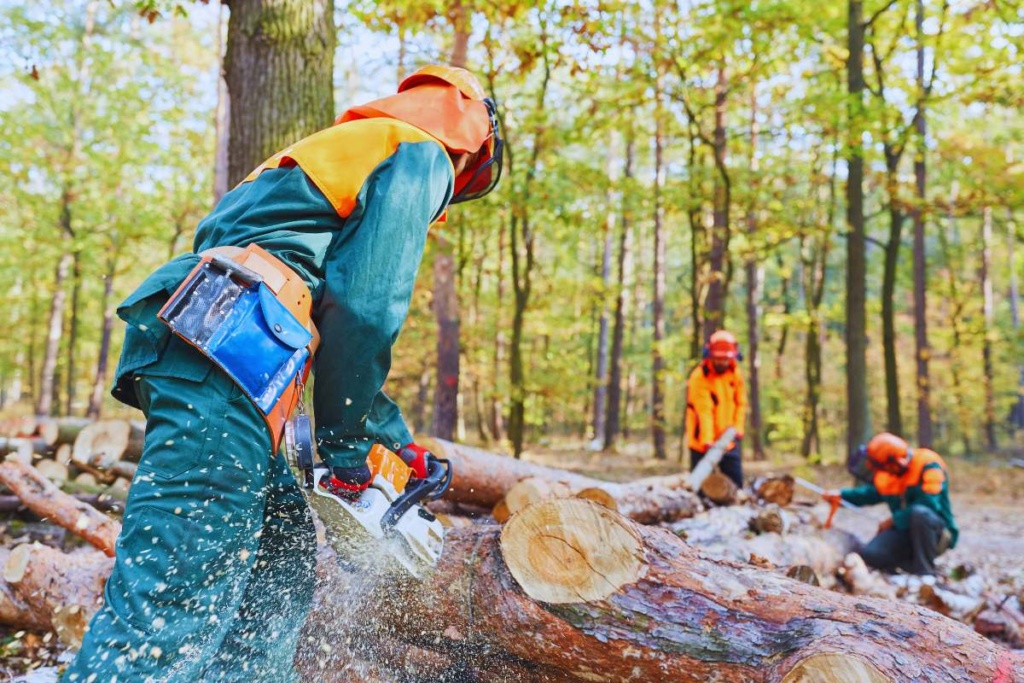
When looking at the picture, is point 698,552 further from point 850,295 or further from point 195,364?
point 850,295

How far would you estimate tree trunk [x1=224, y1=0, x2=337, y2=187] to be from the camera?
367 centimetres

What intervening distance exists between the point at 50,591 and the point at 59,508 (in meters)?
0.48

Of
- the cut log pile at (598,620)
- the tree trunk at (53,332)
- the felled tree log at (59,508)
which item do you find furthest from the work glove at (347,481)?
the tree trunk at (53,332)

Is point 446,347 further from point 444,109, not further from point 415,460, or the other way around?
point 444,109

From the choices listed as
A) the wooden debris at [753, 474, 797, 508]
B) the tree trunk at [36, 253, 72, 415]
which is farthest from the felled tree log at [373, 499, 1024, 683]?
the tree trunk at [36, 253, 72, 415]

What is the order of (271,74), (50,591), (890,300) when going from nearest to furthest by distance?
(50,591)
(271,74)
(890,300)

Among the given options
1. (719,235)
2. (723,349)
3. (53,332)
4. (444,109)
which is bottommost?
(723,349)

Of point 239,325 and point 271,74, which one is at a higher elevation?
point 271,74

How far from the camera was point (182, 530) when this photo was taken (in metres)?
1.52

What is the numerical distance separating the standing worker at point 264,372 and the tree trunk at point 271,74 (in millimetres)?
1887

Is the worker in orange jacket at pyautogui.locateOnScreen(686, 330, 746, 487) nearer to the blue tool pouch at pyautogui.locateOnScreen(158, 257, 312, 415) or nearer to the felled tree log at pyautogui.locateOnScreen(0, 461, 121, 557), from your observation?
the felled tree log at pyautogui.locateOnScreen(0, 461, 121, 557)

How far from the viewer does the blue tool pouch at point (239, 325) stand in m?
1.56

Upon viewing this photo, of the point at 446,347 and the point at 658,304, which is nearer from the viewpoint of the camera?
the point at 446,347

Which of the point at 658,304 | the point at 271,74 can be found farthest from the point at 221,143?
the point at 658,304
